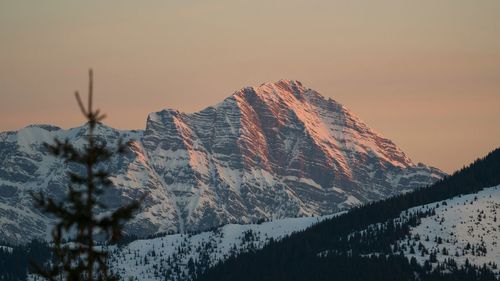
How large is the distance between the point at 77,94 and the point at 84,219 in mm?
5947

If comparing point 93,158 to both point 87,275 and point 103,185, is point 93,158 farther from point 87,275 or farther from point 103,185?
point 87,275

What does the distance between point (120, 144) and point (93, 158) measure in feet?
4.27

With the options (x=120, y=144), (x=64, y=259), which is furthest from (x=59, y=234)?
(x=120, y=144)

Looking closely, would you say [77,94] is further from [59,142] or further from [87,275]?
[87,275]

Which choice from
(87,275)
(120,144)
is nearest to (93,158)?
(120,144)

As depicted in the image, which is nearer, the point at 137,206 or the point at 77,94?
the point at 77,94

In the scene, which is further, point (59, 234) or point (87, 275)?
point (87, 275)

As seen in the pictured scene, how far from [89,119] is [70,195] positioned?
301 cm

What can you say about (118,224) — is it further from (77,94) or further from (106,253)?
(77,94)

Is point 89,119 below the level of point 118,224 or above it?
above

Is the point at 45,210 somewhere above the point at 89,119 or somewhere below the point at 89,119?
below

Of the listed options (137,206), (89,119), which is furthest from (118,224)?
(89,119)

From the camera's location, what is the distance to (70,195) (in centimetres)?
4769

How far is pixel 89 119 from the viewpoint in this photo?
48.9 metres
